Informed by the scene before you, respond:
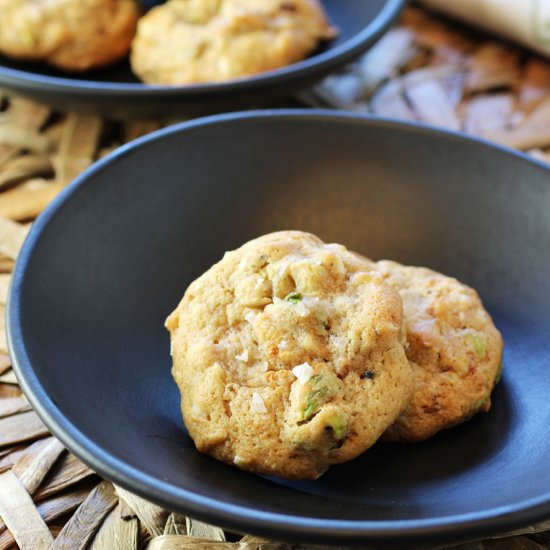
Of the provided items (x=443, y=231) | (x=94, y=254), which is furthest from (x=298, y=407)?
(x=443, y=231)

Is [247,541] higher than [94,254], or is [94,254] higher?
[94,254]

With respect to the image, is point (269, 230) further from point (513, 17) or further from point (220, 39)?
point (513, 17)

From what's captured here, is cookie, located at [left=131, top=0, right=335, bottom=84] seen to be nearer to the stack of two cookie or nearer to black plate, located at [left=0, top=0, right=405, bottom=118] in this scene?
black plate, located at [left=0, top=0, right=405, bottom=118]

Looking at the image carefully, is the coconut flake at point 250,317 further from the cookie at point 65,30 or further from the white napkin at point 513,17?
the white napkin at point 513,17

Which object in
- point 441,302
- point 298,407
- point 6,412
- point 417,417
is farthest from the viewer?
point 6,412

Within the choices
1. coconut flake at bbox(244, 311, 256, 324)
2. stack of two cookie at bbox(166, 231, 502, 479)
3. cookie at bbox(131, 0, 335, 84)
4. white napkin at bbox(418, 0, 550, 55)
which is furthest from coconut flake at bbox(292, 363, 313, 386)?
white napkin at bbox(418, 0, 550, 55)

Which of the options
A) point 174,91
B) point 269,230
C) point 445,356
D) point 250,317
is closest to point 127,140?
point 174,91

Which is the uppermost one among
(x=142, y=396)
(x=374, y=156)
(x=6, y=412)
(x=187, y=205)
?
(x=374, y=156)

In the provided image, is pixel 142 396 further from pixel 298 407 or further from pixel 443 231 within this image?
pixel 443 231
